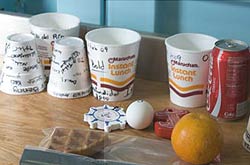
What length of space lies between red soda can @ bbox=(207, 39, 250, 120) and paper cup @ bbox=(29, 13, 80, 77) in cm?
37

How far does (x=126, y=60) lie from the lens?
1.08 m

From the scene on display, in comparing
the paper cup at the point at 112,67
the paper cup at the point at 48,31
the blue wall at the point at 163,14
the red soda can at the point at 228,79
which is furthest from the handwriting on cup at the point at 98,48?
the blue wall at the point at 163,14

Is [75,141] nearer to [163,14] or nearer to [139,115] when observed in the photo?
[139,115]

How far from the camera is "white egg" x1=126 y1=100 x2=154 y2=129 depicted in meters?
0.99

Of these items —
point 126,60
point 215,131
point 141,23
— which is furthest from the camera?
point 141,23

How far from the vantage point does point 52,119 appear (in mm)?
1057

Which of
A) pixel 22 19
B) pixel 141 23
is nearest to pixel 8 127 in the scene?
pixel 22 19

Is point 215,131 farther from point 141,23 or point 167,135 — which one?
point 141,23

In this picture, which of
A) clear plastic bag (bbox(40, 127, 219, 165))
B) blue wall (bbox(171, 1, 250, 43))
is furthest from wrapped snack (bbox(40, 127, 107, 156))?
blue wall (bbox(171, 1, 250, 43))

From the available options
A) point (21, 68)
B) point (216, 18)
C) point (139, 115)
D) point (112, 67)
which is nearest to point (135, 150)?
point (139, 115)

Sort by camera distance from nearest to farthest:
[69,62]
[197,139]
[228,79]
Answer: [197,139] → [228,79] → [69,62]

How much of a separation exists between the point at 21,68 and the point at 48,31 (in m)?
0.11

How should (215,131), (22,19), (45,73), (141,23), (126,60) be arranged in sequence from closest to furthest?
(215,131)
(126,60)
(45,73)
(22,19)
(141,23)

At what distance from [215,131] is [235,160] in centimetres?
10
